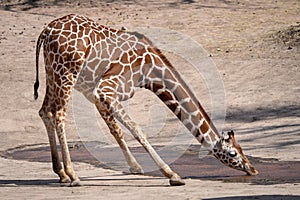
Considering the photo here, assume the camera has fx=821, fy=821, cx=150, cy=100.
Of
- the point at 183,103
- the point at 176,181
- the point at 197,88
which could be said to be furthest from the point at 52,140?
the point at 197,88

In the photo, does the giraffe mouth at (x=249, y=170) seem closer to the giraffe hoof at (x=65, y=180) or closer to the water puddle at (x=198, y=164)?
the water puddle at (x=198, y=164)

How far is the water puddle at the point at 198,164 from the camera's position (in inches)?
340

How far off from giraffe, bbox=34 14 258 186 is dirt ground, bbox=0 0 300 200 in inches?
18.7

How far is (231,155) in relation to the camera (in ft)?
28.9

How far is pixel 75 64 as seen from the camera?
8.94 m

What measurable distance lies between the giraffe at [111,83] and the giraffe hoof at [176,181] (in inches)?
14.6

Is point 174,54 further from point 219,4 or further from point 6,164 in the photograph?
point 6,164

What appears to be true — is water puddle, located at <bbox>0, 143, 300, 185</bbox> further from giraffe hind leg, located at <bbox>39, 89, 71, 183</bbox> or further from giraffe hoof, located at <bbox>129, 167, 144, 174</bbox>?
giraffe hind leg, located at <bbox>39, 89, 71, 183</bbox>

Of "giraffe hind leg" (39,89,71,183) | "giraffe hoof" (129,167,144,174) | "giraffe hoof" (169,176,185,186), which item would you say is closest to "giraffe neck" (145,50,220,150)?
"giraffe hoof" (169,176,185,186)

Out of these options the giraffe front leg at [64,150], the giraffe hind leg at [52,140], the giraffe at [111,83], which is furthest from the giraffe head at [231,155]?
the giraffe hind leg at [52,140]

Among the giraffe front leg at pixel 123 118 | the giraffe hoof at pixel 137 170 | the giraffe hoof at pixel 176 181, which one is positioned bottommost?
the giraffe hoof at pixel 137 170

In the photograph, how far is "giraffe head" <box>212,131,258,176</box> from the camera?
28.8 ft

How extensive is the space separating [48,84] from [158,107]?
456 centimetres

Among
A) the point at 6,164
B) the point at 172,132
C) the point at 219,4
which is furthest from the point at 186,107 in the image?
Result: the point at 219,4
